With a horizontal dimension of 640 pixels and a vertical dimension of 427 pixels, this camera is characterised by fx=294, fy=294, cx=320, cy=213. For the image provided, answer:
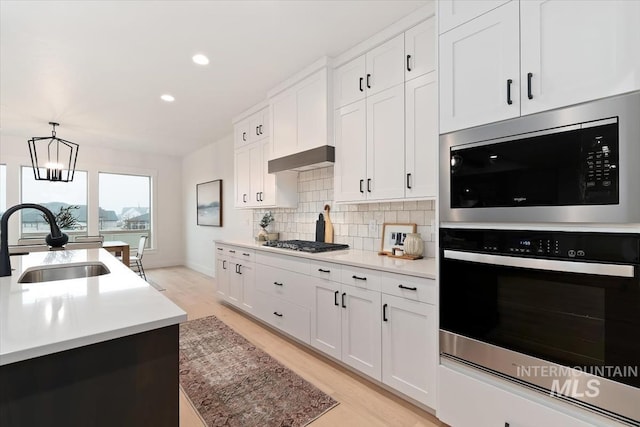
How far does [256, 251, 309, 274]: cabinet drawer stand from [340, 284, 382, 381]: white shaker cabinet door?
0.52 m

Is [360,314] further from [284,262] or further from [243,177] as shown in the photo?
[243,177]

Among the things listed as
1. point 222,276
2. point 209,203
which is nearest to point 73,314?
point 222,276

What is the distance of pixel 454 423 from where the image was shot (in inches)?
63.9

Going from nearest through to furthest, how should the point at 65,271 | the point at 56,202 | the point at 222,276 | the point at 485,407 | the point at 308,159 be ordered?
the point at 485,407 → the point at 65,271 → the point at 308,159 → the point at 222,276 → the point at 56,202

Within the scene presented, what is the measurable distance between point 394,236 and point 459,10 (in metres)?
1.65

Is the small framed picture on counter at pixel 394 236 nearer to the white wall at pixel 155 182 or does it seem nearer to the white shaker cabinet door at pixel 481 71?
the white shaker cabinet door at pixel 481 71

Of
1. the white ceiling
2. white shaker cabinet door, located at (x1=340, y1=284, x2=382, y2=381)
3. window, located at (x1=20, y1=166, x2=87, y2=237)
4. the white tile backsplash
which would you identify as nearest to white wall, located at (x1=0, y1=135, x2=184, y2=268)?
window, located at (x1=20, y1=166, x2=87, y2=237)

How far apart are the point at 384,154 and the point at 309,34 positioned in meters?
1.16

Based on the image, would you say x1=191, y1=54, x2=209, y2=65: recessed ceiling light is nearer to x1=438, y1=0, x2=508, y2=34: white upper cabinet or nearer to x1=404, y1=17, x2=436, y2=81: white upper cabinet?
x1=404, y1=17, x2=436, y2=81: white upper cabinet

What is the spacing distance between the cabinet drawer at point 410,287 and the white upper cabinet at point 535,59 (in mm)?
916

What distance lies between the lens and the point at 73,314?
3.38 ft

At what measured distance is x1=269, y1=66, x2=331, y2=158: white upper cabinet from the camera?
2805 mm

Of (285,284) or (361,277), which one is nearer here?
(361,277)

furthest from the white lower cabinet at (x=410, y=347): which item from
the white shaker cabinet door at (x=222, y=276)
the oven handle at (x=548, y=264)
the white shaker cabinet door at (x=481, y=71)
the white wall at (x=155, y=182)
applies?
the white wall at (x=155, y=182)
